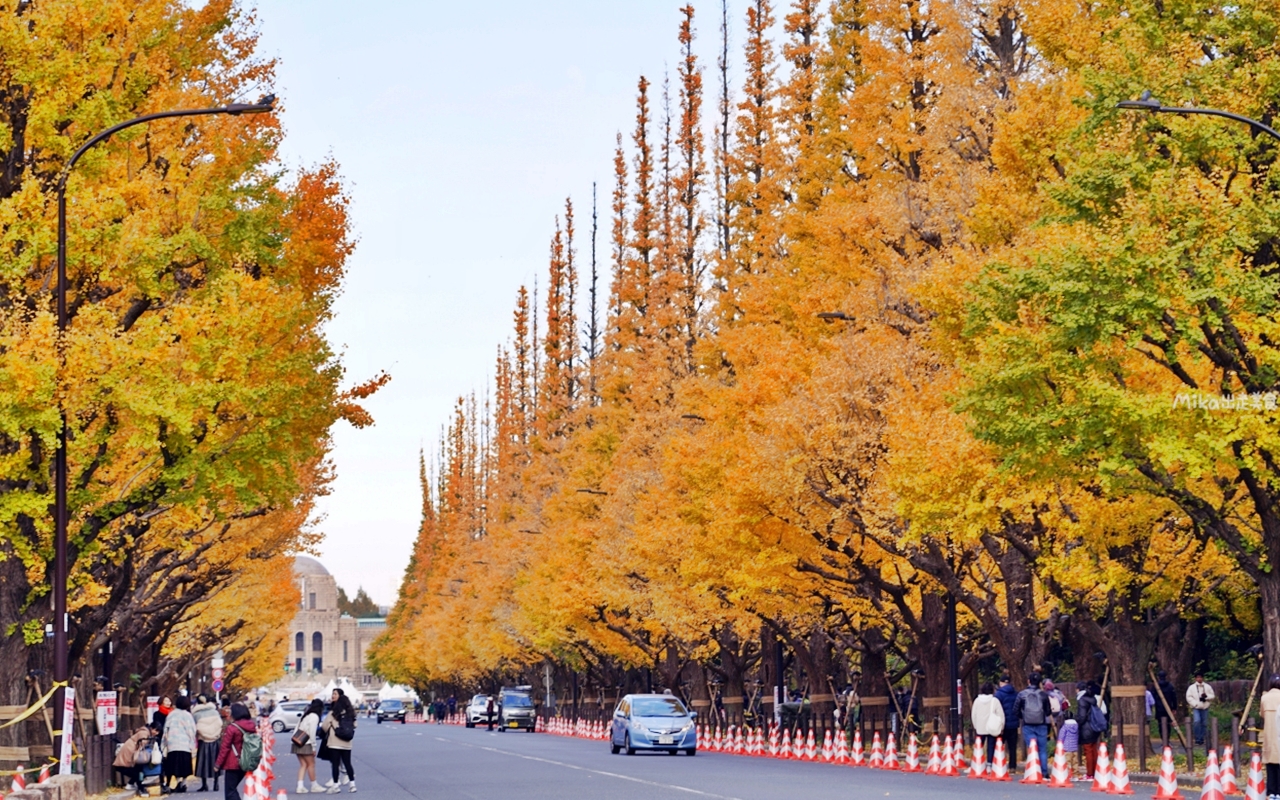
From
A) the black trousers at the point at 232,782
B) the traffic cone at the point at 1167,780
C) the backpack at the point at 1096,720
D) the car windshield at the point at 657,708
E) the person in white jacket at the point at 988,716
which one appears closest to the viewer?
the traffic cone at the point at 1167,780

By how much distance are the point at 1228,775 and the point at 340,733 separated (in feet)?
47.2

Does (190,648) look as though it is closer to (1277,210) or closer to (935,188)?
(935,188)

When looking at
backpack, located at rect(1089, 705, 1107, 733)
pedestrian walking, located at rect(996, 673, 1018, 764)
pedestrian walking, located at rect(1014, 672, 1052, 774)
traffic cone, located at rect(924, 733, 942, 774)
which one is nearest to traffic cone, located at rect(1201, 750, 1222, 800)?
pedestrian walking, located at rect(1014, 672, 1052, 774)

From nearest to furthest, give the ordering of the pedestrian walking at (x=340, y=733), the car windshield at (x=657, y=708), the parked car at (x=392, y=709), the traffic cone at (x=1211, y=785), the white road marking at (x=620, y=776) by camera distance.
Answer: the traffic cone at (x=1211, y=785)
the white road marking at (x=620, y=776)
the pedestrian walking at (x=340, y=733)
the car windshield at (x=657, y=708)
the parked car at (x=392, y=709)

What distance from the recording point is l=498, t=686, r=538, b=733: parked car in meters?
84.1

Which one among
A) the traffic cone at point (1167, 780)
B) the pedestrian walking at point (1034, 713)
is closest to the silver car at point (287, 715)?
the pedestrian walking at point (1034, 713)

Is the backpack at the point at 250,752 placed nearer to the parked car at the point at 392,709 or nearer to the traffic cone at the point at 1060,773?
the traffic cone at the point at 1060,773

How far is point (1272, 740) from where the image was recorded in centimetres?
2019

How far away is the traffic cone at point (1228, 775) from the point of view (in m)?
22.0

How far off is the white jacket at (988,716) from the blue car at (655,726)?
13952 mm

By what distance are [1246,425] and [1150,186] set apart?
3529 millimetres

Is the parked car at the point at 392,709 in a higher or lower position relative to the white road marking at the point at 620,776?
lower

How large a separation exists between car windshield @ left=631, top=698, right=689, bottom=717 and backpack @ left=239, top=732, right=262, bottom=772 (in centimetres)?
1962

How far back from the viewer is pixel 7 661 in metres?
24.9
